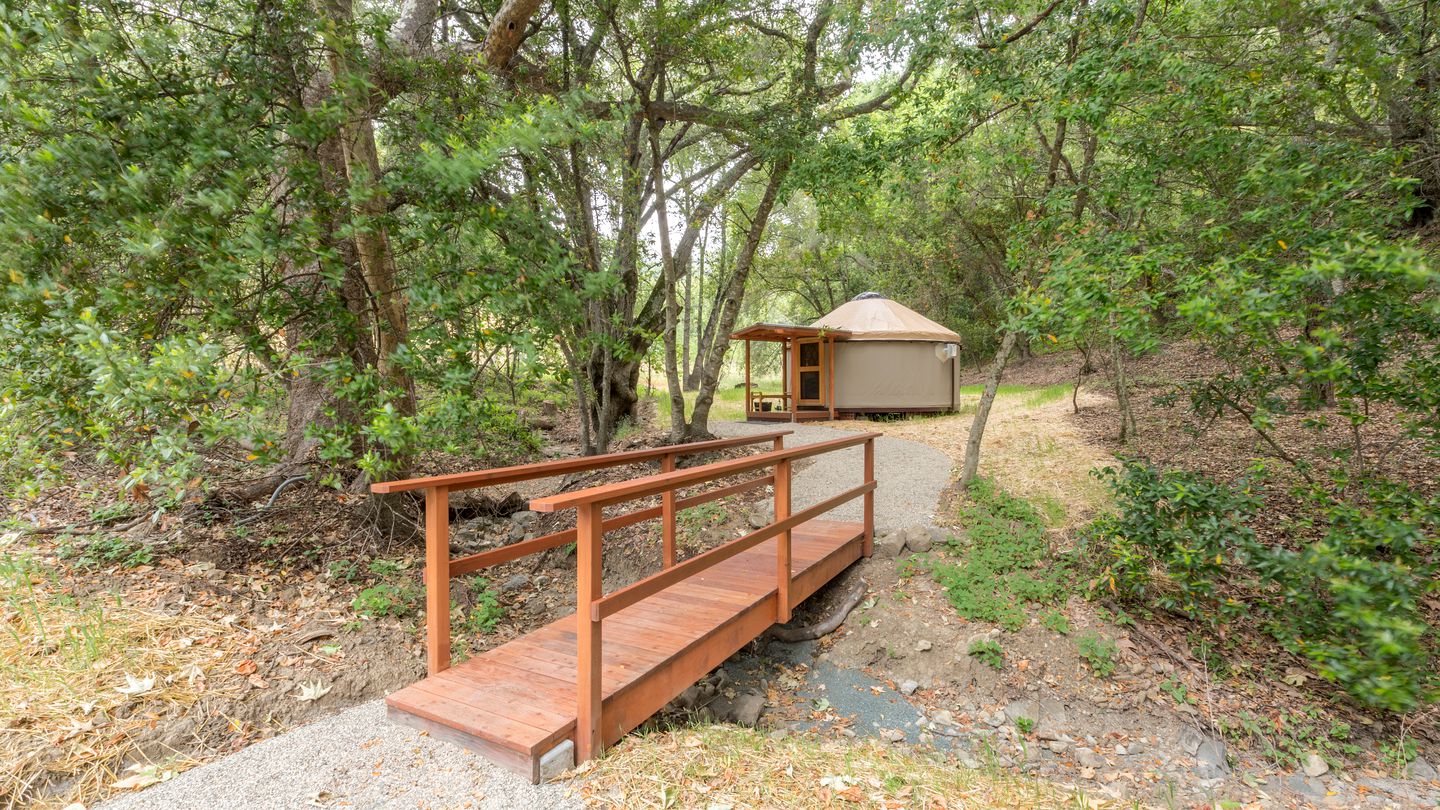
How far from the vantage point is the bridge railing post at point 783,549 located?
12.4 ft

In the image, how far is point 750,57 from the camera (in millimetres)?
7523

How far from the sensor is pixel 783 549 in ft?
12.4

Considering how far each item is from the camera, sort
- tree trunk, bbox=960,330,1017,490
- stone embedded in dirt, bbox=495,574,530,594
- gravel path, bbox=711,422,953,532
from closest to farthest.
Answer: stone embedded in dirt, bbox=495,574,530,594, gravel path, bbox=711,422,953,532, tree trunk, bbox=960,330,1017,490

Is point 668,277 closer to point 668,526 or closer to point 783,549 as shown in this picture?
point 668,526

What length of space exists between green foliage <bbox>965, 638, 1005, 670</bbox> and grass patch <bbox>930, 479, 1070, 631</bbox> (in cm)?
23

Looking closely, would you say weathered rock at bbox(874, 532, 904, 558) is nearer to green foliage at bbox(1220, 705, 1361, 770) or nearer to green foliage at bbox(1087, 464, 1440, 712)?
green foliage at bbox(1087, 464, 1440, 712)

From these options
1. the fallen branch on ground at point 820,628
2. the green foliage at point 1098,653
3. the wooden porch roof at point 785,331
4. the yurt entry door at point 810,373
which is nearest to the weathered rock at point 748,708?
the fallen branch on ground at point 820,628

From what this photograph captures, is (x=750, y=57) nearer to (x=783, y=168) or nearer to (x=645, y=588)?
(x=783, y=168)

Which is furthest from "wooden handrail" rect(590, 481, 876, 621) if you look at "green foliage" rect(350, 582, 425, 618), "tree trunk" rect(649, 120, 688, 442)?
"tree trunk" rect(649, 120, 688, 442)

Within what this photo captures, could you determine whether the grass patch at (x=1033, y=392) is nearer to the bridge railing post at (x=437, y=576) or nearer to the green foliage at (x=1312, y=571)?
the green foliage at (x=1312, y=571)

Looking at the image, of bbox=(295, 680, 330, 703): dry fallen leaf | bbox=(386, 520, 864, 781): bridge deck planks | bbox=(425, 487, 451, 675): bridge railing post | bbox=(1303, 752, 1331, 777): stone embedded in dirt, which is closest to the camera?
bbox=(386, 520, 864, 781): bridge deck planks

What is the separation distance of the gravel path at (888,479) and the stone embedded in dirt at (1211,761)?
103 inches

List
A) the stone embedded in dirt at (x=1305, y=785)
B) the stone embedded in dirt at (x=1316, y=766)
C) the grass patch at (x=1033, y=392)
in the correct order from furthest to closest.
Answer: the grass patch at (x=1033, y=392) < the stone embedded in dirt at (x=1316, y=766) < the stone embedded in dirt at (x=1305, y=785)

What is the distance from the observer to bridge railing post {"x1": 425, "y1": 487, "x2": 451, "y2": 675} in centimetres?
274
